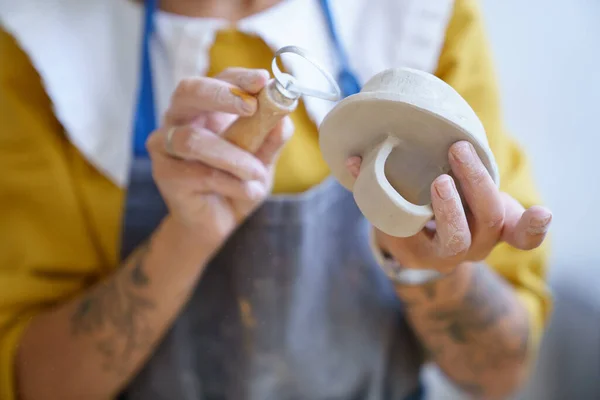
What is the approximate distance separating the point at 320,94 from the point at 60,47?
0.24 metres

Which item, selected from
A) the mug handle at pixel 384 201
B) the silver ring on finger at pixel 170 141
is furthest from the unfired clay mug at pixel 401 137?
the silver ring on finger at pixel 170 141

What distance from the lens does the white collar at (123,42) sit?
40cm

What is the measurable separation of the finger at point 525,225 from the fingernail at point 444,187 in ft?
0.14

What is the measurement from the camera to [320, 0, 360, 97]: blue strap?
1.18 ft

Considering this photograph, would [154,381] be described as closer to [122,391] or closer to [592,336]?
[122,391]

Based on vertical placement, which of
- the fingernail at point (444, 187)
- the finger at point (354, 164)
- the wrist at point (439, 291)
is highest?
the fingernail at point (444, 187)

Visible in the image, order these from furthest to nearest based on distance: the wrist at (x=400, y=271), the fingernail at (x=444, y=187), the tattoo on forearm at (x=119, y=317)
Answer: the tattoo on forearm at (x=119, y=317) < the wrist at (x=400, y=271) < the fingernail at (x=444, y=187)

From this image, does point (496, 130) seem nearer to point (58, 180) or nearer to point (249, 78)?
point (249, 78)

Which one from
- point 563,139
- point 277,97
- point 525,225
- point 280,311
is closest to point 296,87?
point 277,97

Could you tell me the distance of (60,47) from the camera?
16.4 inches

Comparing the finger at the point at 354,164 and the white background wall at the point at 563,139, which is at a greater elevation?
the finger at the point at 354,164

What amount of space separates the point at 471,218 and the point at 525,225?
0.02 metres

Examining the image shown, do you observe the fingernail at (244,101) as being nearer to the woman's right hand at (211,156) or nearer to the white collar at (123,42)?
the woman's right hand at (211,156)

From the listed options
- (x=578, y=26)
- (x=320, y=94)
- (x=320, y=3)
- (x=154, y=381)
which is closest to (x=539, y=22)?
(x=578, y=26)
